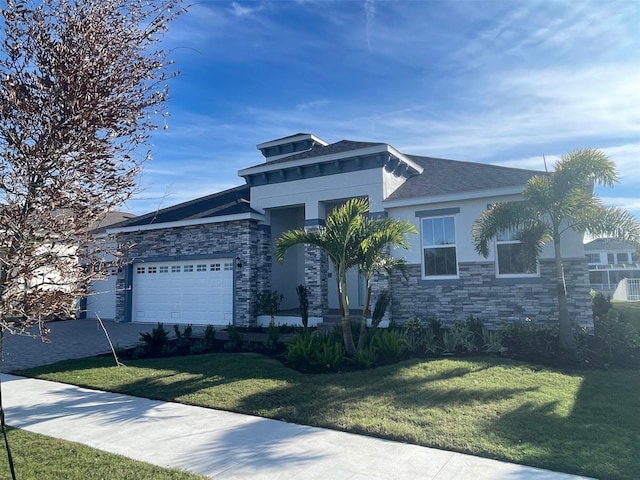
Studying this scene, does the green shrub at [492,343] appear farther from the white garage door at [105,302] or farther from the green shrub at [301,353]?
the white garage door at [105,302]

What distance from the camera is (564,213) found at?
9852 millimetres

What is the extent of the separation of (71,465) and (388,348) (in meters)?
6.18

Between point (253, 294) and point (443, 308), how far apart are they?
6.72 meters

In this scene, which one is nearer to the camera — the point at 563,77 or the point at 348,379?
the point at 348,379

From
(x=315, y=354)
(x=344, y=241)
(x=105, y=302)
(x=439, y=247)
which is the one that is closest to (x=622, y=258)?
(x=439, y=247)

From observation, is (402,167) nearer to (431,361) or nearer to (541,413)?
(431,361)

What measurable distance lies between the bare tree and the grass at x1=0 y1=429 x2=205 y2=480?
1.75 meters

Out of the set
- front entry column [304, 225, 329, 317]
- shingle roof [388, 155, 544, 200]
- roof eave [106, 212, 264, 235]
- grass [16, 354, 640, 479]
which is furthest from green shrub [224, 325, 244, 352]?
shingle roof [388, 155, 544, 200]

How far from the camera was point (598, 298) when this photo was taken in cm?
1638

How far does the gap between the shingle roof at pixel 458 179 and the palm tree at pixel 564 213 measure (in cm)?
214

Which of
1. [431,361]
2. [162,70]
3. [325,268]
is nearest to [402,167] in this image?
[325,268]


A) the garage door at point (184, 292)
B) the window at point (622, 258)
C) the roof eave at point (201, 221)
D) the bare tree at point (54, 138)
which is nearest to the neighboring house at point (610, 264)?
the window at point (622, 258)

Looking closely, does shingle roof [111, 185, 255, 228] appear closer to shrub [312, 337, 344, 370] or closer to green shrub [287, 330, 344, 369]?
green shrub [287, 330, 344, 369]

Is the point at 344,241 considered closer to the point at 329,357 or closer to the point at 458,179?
the point at 329,357
